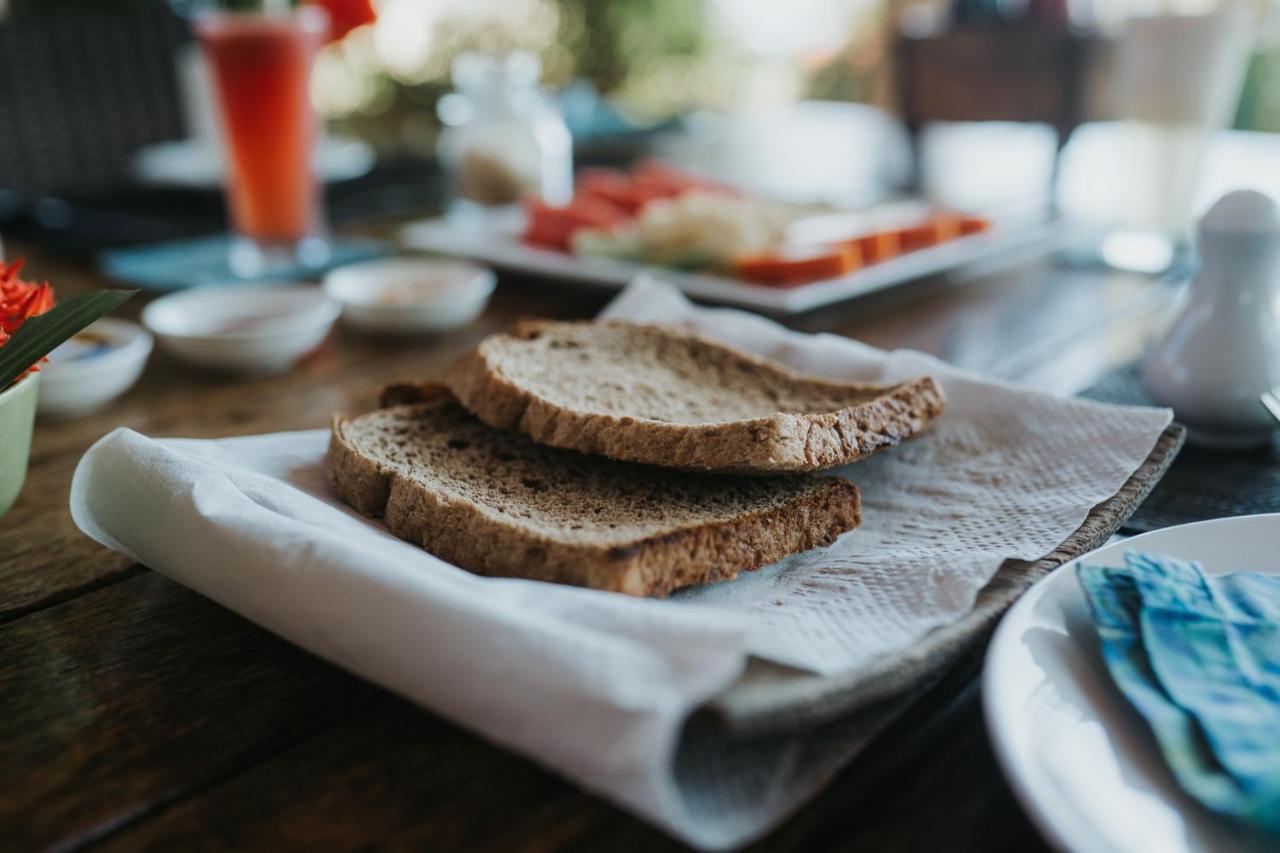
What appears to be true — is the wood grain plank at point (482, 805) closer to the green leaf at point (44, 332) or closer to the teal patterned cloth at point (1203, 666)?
the teal patterned cloth at point (1203, 666)

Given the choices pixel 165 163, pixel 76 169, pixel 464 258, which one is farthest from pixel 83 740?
pixel 76 169

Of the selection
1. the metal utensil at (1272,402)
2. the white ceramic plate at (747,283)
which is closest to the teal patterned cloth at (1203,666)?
the metal utensil at (1272,402)

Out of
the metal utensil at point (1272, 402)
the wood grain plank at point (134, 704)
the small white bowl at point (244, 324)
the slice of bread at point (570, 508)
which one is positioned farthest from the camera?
the small white bowl at point (244, 324)

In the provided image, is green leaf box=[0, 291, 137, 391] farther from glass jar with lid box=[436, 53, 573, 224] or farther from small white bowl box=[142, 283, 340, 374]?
glass jar with lid box=[436, 53, 573, 224]

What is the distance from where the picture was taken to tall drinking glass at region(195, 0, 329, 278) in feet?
6.41

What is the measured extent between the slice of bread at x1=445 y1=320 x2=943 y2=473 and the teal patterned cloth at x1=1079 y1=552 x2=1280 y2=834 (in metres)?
0.28

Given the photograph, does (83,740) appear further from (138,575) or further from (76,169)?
(76,169)

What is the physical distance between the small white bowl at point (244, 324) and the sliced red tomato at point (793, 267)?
71 cm

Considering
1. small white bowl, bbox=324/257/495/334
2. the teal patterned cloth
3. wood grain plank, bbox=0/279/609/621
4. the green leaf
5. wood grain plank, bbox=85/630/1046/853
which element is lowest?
wood grain plank, bbox=0/279/609/621

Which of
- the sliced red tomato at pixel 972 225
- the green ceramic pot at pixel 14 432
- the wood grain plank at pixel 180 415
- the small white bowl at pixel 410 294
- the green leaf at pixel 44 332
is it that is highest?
the green leaf at pixel 44 332

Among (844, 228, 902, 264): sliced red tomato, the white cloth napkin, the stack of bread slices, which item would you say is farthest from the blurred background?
the stack of bread slices

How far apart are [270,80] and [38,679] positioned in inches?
61.3

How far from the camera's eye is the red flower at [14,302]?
886 mm

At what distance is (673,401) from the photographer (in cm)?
112
